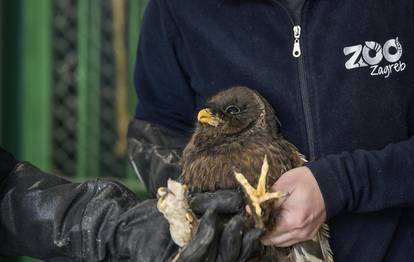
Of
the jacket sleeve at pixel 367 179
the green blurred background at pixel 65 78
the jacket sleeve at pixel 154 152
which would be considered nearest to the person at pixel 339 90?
the jacket sleeve at pixel 367 179

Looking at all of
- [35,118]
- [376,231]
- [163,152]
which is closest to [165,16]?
[163,152]

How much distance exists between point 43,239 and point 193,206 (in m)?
0.32

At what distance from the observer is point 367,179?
136 centimetres

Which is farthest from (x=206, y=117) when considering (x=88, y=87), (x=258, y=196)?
(x=88, y=87)

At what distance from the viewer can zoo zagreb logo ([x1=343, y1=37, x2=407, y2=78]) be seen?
144cm

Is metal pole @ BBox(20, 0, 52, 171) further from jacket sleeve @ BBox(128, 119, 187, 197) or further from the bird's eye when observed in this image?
the bird's eye

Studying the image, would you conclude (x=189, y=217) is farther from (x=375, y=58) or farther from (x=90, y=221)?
(x=375, y=58)

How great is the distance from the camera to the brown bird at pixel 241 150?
1.45 metres

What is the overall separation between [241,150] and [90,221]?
0.36 meters

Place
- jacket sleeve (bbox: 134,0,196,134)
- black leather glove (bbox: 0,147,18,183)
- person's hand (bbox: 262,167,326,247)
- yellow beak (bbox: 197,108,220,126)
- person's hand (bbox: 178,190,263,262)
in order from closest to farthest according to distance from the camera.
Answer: person's hand (bbox: 178,190,263,262), person's hand (bbox: 262,167,326,247), black leather glove (bbox: 0,147,18,183), yellow beak (bbox: 197,108,220,126), jacket sleeve (bbox: 134,0,196,134)

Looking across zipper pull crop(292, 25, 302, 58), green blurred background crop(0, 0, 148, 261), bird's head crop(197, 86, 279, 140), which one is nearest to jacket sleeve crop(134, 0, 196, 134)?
bird's head crop(197, 86, 279, 140)

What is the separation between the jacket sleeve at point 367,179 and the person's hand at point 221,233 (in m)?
Answer: 0.18

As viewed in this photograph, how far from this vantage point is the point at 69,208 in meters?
1.38

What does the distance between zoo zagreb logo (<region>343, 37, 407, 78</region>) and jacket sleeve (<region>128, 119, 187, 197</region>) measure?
481 mm
